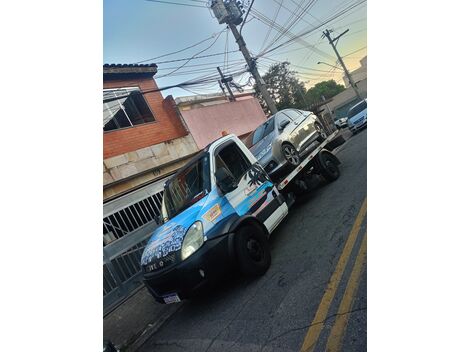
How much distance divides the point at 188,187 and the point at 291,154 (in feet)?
9.15

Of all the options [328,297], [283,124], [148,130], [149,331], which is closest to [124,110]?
[148,130]

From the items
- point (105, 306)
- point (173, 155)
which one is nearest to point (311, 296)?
point (105, 306)

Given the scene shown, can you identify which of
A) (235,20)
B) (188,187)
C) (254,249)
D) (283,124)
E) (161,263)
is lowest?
(254,249)

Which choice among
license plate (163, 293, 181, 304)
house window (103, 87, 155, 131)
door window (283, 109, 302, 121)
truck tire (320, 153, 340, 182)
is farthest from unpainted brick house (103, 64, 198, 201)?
license plate (163, 293, 181, 304)

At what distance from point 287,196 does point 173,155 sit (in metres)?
6.68

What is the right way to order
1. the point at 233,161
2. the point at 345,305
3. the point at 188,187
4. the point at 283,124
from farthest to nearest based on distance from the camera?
the point at 283,124 < the point at 233,161 < the point at 188,187 < the point at 345,305

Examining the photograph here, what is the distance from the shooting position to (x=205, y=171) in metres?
4.70

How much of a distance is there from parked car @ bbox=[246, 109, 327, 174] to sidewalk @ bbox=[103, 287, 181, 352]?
3.31m

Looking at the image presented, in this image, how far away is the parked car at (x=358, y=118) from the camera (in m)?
17.2

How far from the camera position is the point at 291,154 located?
6.70 metres

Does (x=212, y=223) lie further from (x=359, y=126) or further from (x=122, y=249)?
(x=359, y=126)

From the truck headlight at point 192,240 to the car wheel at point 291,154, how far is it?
318 centimetres

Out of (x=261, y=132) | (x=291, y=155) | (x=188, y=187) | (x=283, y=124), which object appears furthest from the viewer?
(x=261, y=132)

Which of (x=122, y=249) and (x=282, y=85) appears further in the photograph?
(x=282, y=85)
